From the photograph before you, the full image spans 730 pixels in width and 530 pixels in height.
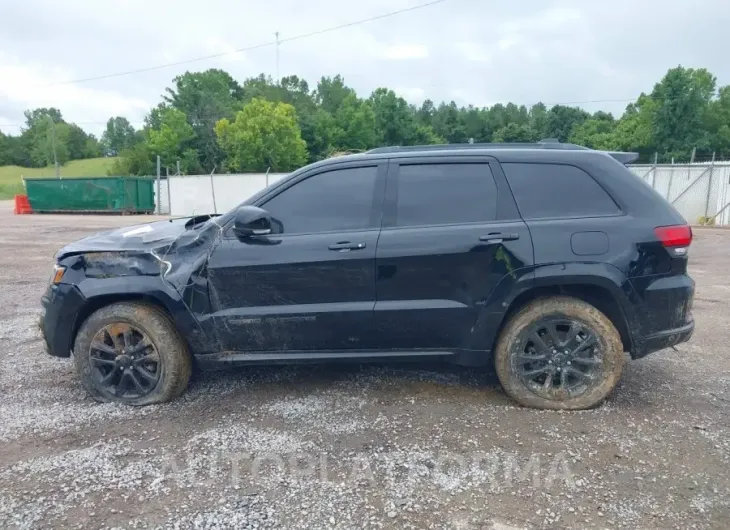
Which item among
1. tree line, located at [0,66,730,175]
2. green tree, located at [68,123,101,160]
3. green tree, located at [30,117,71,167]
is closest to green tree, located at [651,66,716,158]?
tree line, located at [0,66,730,175]

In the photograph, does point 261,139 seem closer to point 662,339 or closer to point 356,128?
point 356,128

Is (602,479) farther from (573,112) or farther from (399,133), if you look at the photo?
(573,112)

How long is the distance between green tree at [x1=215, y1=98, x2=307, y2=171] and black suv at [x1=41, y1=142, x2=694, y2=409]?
48.9 m

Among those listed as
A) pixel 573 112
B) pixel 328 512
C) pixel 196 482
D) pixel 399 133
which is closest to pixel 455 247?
A: pixel 328 512

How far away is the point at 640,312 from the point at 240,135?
171 feet

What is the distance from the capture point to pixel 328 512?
2.65 m

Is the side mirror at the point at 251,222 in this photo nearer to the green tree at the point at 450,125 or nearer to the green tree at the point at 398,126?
the green tree at the point at 450,125

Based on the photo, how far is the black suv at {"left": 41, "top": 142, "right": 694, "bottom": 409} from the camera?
3.60 meters

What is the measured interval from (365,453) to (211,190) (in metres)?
22.7

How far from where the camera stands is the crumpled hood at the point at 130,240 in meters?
3.84

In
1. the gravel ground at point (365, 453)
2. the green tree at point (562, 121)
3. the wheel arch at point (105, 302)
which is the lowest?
the gravel ground at point (365, 453)

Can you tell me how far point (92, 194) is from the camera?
24719 millimetres

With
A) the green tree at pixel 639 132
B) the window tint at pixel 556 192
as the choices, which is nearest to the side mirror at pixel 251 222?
the window tint at pixel 556 192

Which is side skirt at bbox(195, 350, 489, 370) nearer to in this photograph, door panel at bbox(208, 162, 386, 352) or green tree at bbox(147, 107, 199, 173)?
door panel at bbox(208, 162, 386, 352)
